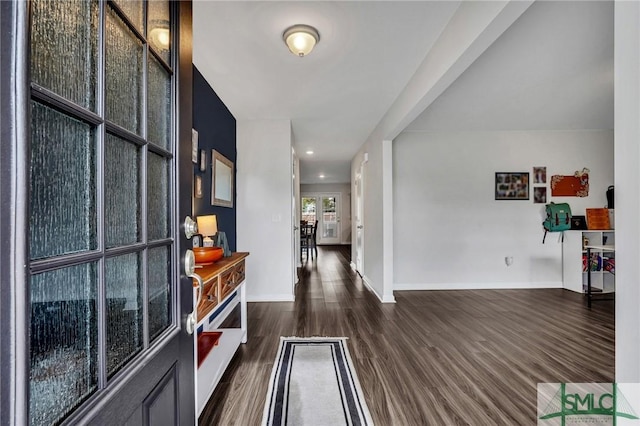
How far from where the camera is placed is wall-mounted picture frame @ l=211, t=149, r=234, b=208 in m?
3.08

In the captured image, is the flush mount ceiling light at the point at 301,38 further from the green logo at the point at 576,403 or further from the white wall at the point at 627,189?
the green logo at the point at 576,403

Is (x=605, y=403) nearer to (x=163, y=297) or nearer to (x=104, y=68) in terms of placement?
(x=163, y=297)

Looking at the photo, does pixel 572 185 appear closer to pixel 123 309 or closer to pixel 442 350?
pixel 442 350

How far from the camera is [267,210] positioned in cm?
398

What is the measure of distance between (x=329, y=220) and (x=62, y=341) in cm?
1112

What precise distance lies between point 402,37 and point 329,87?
Answer: 965 millimetres

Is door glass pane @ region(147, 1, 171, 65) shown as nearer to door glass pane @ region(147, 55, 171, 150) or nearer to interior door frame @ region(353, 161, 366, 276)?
door glass pane @ region(147, 55, 171, 150)

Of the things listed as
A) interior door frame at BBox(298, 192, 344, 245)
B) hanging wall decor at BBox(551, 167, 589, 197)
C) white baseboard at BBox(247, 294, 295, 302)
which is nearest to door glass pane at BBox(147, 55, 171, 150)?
white baseboard at BBox(247, 294, 295, 302)

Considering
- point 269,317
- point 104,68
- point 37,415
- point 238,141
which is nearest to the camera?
point 37,415

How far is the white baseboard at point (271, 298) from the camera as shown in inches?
155

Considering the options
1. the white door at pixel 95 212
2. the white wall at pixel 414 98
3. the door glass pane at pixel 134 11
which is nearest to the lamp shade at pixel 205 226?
the white door at pixel 95 212

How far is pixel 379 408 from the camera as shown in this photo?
173cm

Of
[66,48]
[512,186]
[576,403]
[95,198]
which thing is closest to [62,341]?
[95,198]

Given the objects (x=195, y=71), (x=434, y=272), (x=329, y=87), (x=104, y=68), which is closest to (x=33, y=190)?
(x=104, y=68)
